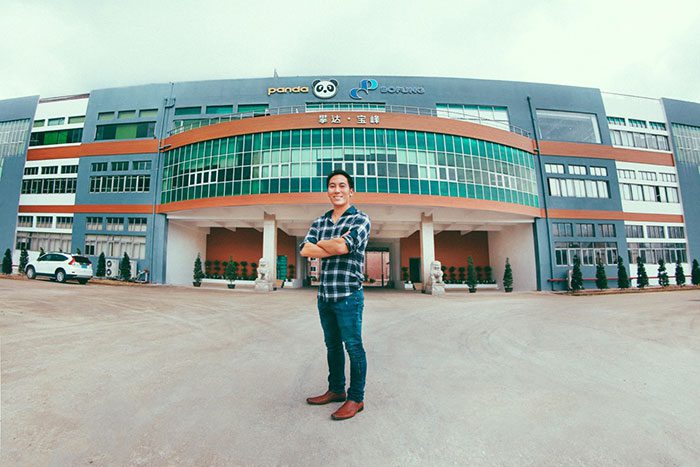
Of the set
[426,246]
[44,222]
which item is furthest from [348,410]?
[44,222]

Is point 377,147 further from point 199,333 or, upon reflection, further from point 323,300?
point 323,300

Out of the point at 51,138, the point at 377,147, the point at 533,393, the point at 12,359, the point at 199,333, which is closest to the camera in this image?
the point at 533,393

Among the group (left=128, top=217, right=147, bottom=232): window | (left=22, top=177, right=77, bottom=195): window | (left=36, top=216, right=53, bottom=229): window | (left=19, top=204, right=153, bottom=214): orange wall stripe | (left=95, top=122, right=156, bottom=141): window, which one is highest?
(left=95, top=122, right=156, bottom=141): window

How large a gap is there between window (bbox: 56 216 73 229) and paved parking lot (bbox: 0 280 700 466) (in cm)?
2282

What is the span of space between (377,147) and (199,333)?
15.0 metres

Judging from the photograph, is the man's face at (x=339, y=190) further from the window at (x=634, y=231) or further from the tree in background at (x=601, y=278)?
the window at (x=634, y=231)

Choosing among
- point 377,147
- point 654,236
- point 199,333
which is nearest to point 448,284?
point 377,147

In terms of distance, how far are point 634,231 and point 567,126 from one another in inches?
366

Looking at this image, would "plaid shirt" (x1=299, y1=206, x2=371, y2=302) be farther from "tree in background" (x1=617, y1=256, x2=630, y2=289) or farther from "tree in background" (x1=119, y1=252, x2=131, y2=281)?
"tree in background" (x1=617, y1=256, x2=630, y2=289)

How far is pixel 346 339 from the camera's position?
8.16 feet

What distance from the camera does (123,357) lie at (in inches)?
156

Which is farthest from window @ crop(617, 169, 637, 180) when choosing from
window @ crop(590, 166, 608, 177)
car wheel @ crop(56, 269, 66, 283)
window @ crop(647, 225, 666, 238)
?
car wheel @ crop(56, 269, 66, 283)

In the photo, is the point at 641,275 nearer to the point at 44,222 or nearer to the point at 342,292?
the point at 342,292

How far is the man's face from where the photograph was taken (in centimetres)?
277
